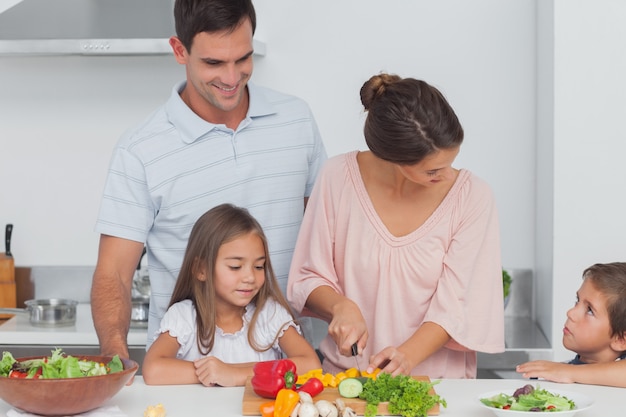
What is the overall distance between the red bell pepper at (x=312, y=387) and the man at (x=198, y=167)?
23.2 inches

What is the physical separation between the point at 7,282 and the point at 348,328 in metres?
2.03

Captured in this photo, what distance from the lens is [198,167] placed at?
2.53 m

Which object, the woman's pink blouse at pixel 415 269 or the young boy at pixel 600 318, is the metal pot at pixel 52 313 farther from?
the young boy at pixel 600 318

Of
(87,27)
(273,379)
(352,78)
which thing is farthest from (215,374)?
(352,78)

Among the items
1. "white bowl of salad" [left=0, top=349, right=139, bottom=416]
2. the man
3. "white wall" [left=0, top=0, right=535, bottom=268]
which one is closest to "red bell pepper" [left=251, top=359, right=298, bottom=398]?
"white bowl of salad" [left=0, top=349, right=139, bottom=416]

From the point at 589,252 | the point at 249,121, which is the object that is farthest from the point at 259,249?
the point at 589,252

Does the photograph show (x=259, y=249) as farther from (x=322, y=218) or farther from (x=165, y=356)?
(x=165, y=356)

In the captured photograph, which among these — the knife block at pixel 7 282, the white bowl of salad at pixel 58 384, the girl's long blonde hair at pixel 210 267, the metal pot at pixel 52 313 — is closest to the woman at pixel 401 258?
the girl's long blonde hair at pixel 210 267

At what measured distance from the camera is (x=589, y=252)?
3229 millimetres

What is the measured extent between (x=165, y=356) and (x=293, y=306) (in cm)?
35

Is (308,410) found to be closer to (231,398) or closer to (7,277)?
(231,398)

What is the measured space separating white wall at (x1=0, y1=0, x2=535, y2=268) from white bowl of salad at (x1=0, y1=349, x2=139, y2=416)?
195cm

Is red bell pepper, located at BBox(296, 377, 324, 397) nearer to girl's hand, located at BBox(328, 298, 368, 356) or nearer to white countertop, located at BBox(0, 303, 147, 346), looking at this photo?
girl's hand, located at BBox(328, 298, 368, 356)

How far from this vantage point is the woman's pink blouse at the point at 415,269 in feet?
7.55
